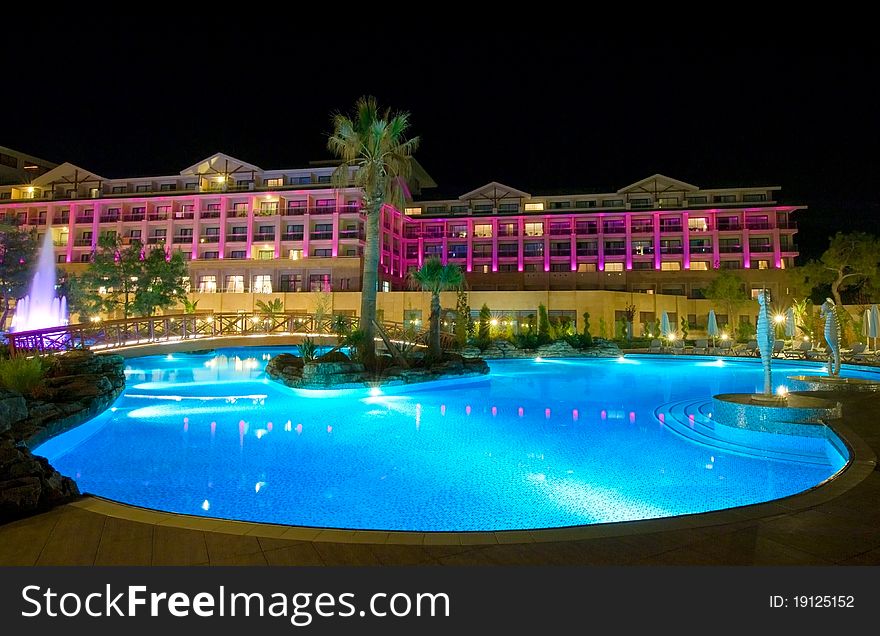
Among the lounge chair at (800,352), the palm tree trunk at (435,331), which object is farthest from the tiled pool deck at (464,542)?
the lounge chair at (800,352)

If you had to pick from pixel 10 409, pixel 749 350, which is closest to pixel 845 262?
pixel 749 350

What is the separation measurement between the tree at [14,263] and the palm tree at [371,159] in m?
21.1

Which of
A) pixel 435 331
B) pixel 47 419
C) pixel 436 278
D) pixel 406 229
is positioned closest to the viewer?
pixel 47 419

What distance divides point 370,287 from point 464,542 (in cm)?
1394

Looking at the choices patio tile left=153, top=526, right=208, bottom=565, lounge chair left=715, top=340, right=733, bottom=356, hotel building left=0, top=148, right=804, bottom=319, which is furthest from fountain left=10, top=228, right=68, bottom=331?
lounge chair left=715, top=340, right=733, bottom=356

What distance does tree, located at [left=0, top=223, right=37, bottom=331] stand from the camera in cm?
2688

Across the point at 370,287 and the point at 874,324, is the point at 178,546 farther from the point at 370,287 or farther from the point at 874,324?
the point at 874,324

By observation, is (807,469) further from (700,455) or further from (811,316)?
(811,316)

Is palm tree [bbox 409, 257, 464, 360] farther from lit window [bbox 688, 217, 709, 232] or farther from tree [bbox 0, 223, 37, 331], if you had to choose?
lit window [bbox 688, 217, 709, 232]

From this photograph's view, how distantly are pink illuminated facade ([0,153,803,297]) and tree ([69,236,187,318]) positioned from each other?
12.1 metres

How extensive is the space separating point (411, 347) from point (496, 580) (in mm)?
17793

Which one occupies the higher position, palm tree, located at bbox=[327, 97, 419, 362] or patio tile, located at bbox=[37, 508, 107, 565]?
palm tree, located at bbox=[327, 97, 419, 362]

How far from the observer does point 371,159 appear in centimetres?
1694

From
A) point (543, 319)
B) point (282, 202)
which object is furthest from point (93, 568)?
point (282, 202)
